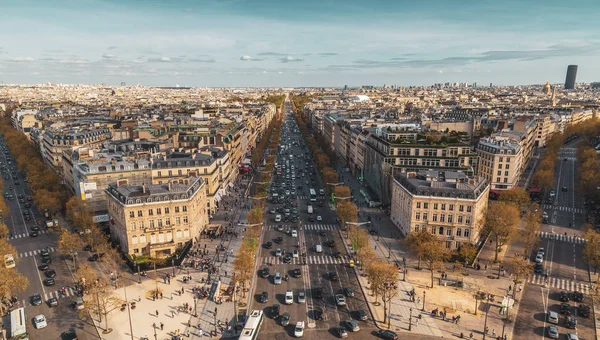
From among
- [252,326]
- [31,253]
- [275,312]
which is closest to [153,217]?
[31,253]

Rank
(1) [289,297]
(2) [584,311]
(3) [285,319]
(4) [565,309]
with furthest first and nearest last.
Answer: (1) [289,297], (4) [565,309], (2) [584,311], (3) [285,319]

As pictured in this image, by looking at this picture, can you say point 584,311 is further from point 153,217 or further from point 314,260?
point 153,217

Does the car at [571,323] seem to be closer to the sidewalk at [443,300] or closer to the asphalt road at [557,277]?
the asphalt road at [557,277]

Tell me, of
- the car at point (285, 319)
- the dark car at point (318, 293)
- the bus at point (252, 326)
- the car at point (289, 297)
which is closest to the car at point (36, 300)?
the bus at point (252, 326)

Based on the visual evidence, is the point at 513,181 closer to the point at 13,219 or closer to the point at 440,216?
the point at 440,216

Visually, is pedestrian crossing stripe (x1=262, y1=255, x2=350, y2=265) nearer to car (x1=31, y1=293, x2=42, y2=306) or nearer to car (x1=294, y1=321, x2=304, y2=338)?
car (x1=294, y1=321, x2=304, y2=338)
